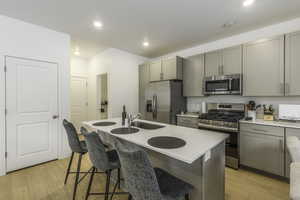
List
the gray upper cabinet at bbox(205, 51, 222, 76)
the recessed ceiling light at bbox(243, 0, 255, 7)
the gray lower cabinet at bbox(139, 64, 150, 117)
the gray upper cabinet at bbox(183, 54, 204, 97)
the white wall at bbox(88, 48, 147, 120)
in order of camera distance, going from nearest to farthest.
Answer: the recessed ceiling light at bbox(243, 0, 255, 7) < the gray upper cabinet at bbox(205, 51, 222, 76) < the gray upper cabinet at bbox(183, 54, 204, 97) < the white wall at bbox(88, 48, 147, 120) < the gray lower cabinet at bbox(139, 64, 150, 117)

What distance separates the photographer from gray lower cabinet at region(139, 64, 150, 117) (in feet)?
14.0

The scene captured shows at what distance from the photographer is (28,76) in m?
2.70

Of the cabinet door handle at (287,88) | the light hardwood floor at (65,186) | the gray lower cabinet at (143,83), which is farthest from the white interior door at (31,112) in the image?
the cabinet door handle at (287,88)

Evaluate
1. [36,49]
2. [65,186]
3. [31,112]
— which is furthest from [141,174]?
[36,49]

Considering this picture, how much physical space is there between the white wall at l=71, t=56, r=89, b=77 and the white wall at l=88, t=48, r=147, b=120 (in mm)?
406

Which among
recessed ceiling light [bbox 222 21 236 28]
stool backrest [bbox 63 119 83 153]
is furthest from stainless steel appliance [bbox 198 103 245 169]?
stool backrest [bbox 63 119 83 153]

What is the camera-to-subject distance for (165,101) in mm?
3598

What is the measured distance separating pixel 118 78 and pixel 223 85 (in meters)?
2.67

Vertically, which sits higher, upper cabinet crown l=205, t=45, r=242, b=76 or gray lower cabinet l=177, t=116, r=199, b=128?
upper cabinet crown l=205, t=45, r=242, b=76

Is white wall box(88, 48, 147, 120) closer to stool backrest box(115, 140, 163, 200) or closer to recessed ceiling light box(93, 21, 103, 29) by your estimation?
recessed ceiling light box(93, 21, 103, 29)

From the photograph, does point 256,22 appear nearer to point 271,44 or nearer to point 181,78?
point 271,44

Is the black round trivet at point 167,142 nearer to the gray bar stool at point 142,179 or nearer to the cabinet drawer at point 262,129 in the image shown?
the gray bar stool at point 142,179

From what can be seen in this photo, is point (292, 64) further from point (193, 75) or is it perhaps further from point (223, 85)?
point (193, 75)

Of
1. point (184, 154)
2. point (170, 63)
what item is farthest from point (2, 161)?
point (170, 63)
